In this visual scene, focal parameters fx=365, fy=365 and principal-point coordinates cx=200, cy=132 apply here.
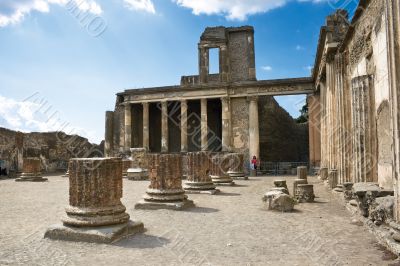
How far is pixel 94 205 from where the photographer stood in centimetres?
527

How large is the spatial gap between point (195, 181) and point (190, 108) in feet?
55.3

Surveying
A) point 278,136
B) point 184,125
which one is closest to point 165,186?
point 184,125

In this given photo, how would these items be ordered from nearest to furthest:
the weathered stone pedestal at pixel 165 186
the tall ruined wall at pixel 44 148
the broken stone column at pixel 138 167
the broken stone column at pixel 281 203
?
1. the broken stone column at pixel 281 203
2. the weathered stone pedestal at pixel 165 186
3. the broken stone column at pixel 138 167
4. the tall ruined wall at pixel 44 148

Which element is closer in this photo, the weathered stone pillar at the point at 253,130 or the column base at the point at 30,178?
the column base at the point at 30,178

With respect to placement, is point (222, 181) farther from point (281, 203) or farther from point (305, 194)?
point (281, 203)

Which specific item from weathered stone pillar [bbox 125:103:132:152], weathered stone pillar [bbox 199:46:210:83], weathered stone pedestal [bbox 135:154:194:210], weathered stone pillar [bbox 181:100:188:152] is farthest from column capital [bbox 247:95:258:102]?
weathered stone pedestal [bbox 135:154:194:210]

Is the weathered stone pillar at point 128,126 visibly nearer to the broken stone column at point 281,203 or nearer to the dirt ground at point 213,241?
the dirt ground at point 213,241

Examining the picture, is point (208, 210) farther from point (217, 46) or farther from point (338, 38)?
point (217, 46)

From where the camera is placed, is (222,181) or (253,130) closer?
(222,181)

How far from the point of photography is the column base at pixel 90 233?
15.9 ft

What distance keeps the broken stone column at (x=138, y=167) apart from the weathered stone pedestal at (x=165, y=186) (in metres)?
8.69

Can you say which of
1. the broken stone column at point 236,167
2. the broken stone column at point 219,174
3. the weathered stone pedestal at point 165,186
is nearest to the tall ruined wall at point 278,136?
the broken stone column at point 236,167

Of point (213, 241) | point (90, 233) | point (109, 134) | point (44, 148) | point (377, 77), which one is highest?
point (109, 134)

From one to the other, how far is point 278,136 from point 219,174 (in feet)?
45.7
